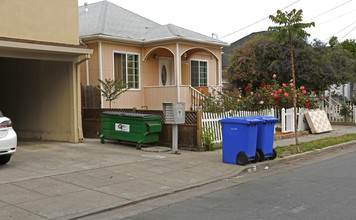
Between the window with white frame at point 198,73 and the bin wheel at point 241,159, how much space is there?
10.5 m

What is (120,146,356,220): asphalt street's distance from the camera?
5664mm

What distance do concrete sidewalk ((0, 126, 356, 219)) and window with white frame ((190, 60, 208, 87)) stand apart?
8603mm

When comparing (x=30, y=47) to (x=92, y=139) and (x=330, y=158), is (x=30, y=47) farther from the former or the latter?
(x=330, y=158)

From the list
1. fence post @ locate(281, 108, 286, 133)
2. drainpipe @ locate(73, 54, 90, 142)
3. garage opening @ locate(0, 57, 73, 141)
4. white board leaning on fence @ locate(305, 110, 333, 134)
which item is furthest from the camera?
white board leaning on fence @ locate(305, 110, 333, 134)

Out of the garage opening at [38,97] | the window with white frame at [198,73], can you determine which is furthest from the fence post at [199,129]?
the window with white frame at [198,73]

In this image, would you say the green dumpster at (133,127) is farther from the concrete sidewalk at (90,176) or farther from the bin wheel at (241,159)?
the bin wheel at (241,159)

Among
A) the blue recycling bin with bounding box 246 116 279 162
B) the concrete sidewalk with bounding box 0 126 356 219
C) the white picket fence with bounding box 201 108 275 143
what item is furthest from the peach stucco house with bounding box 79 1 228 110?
the blue recycling bin with bounding box 246 116 279 162

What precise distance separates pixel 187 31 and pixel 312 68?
7459 millimetres

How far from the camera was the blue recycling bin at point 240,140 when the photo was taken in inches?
378

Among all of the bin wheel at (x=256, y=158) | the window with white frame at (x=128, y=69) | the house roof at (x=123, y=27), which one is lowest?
the bin wheel at (x=256, y=158)

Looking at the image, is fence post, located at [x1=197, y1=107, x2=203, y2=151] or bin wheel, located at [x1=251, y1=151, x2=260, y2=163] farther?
fence post, located at [x1=197, y1=107, x2=203, y2=151]

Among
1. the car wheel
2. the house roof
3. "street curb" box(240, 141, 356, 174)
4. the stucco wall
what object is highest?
the house roof

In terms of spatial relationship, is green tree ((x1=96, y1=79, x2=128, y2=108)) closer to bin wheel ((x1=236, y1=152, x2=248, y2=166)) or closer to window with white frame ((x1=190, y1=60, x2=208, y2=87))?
window with white frame ((x1=190, y1=60, x2=208, y2=87))

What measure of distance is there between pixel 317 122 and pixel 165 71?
24.8ft
